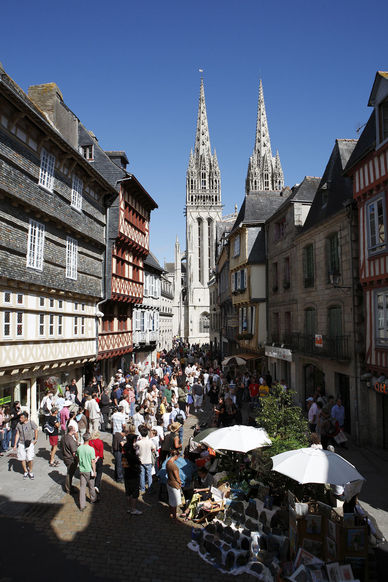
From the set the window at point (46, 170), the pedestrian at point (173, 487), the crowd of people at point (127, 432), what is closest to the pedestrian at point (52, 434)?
the crowd of people at point (127, 432)

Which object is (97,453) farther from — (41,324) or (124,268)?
(124,268)

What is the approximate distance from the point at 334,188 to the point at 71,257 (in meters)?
10.8

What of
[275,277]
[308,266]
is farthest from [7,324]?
[275,277]

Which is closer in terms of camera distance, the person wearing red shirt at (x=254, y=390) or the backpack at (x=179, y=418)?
the backpack at (x=179, y=418)

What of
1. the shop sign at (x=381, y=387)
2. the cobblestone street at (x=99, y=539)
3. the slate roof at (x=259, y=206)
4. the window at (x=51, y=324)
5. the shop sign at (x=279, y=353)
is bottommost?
the cobblestone street at (x=99, y=539)

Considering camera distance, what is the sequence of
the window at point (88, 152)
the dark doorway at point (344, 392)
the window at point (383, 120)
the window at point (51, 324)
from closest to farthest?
the window at point (383, 120) → the dark doorway at point (344, 392) → the window at point (51, 324) → the window at point (88, 152)

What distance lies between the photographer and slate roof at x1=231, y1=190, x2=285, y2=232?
24594mm

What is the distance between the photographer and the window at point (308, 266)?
17.4 meters

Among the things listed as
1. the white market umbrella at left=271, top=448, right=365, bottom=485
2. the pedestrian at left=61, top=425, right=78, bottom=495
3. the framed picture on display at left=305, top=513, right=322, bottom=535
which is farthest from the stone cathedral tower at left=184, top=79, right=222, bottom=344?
the framed picture on display at left=305, top=513, right=322, bottom=535

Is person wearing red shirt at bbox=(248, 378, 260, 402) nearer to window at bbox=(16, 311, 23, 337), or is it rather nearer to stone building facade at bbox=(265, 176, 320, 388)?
stone building facade at bbox=(265, 176, 320, 388)

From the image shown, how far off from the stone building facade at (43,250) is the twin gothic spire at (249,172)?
7002cm

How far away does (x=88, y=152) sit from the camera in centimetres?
2366

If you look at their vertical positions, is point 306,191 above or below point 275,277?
above

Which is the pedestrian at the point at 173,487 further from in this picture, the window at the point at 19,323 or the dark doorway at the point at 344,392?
the window at the point at 19,323
